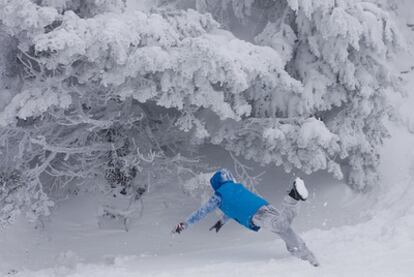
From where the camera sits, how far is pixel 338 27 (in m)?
8.81

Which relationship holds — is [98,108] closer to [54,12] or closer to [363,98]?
[54,12]

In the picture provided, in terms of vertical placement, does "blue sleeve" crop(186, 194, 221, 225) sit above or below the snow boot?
below

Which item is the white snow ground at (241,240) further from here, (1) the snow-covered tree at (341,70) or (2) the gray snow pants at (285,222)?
(1) the snow-covered tree at (341,70)

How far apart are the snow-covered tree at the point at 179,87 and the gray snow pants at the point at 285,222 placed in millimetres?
2253

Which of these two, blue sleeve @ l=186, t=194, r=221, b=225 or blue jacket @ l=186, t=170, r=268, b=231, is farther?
blue sleeve @ l=186, t=194, r=221, b=225

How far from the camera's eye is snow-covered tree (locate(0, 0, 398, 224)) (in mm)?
7863

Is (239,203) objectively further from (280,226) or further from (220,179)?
(280,226)

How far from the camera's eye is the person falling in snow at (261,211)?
19.9ft

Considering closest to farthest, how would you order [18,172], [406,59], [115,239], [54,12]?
[54,12] → [18,172] → [115,239] → [406,59]

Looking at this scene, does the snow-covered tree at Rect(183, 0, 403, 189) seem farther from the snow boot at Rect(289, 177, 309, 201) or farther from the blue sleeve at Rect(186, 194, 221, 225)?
the blue sleeve at Rect(186, 194, 221, 225)

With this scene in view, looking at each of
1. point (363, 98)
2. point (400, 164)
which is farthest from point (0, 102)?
point (400, 164)

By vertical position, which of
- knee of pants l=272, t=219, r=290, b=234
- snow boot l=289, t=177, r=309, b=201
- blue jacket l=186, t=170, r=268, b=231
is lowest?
blue jacket l=186, t=170, r=268, b=231

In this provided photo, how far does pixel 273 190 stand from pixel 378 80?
2.89 m

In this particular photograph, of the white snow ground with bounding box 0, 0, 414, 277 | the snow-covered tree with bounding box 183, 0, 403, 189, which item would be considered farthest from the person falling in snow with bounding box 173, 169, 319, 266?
the snow-covered tree with bounding box 183, 0, 403, 189
